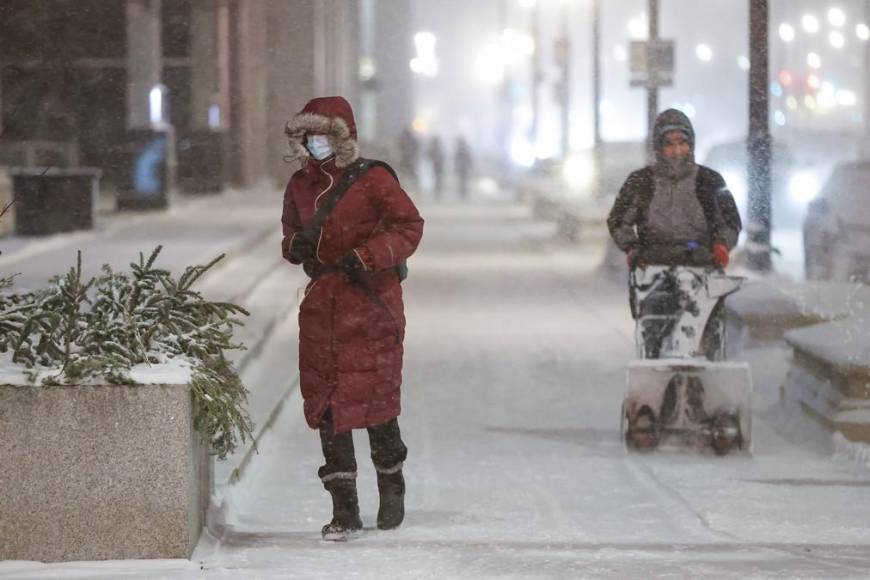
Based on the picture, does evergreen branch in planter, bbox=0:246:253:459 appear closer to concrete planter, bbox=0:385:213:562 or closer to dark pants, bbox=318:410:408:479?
concrete planter, bbox=0:385:213:562

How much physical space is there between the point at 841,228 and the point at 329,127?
1314 cm

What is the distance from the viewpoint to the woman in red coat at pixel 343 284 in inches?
285

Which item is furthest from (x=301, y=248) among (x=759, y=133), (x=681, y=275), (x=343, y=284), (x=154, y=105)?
(x=154, y=105)

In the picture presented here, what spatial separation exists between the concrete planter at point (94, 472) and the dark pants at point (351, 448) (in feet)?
2.58

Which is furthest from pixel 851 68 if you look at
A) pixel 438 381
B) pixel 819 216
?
pixel 438 381

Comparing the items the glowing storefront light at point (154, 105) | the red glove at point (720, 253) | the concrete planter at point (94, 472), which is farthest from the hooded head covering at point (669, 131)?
the glowing storefront light at point (154, 105)

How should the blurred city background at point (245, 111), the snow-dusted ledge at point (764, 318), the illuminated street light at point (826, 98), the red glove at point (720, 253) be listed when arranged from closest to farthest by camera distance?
the red glove at point (720, 253)
the snow-dusted ledge at point (764, 318)
the blurred city background at point (245, 111)
the illuminated street light at point (826, 98)

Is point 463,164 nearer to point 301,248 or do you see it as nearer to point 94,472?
point 301,248

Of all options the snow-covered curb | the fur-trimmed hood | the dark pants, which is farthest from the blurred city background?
the snow-covered curb

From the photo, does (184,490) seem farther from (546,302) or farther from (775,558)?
(546,302)

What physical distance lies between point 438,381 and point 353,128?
5701 mm

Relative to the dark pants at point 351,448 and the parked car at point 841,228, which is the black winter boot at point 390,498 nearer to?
the dark pants at point 351,448

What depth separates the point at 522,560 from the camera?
6977 mm

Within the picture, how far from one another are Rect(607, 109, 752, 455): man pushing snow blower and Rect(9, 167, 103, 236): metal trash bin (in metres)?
16.4
